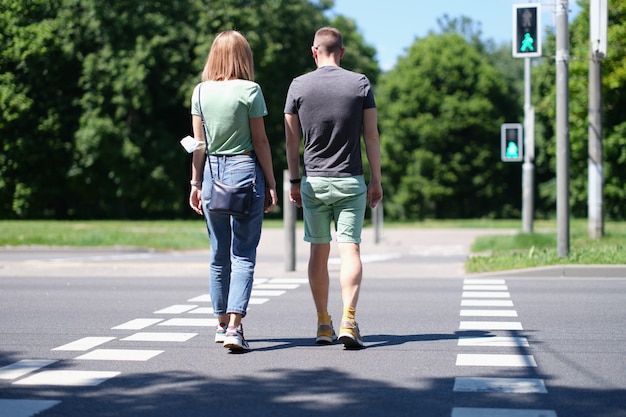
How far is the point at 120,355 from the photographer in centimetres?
617

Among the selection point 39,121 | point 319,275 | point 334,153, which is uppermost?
point 39,121

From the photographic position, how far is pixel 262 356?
6.16 metres

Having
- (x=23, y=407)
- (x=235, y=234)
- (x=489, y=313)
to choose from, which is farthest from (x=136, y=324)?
(x=23, y=407)

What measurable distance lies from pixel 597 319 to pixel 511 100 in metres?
54.3

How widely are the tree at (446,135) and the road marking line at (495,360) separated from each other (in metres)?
50.7

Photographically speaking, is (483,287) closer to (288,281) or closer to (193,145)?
(288,281)

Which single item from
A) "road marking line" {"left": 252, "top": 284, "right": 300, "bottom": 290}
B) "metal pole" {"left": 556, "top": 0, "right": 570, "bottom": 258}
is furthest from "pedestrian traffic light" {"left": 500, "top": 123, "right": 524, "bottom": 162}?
"road marking line" {"left": 252, "top": 284, "right": 300, "bottom": 290}

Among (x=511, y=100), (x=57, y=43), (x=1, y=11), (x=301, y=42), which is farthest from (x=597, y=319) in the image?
(x=511, y=100)

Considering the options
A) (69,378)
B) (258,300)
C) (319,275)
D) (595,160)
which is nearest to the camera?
(69,378)

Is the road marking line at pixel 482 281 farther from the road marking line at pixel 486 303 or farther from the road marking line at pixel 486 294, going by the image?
the road marking line at pixel 486 303

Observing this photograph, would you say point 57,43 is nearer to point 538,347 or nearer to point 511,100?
point 511,100

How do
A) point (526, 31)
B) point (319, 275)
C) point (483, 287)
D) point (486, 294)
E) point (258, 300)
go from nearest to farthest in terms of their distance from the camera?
point (319, 275) → point (258, 300) → point (486, 294) → point (483, 287) → point (526, 31)

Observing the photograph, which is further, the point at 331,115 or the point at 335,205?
the point at 335,205

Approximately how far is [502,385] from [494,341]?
5.26 ft
